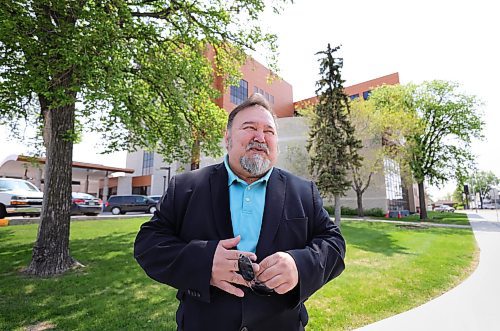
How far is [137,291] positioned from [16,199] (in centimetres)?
1145

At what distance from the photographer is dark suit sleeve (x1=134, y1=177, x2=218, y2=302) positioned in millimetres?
1350

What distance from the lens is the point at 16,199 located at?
12.6 meters

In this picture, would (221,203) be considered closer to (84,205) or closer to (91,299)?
(91,299)

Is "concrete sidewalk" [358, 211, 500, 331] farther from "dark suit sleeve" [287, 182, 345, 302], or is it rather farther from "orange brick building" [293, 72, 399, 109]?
"orange brick building" [293, 72, 399, 109]

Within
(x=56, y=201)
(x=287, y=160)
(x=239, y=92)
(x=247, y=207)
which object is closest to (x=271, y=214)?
(x=247, y=207)

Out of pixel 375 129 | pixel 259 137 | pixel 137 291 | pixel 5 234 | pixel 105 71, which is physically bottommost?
pixel 137 291

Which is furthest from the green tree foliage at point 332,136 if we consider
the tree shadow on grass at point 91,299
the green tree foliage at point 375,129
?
the tree shadow on grass at point 91,299

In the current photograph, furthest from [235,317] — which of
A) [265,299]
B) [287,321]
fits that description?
[287,321]

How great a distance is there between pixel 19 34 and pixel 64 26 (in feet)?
2.59

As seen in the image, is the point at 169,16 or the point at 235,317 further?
the point at 169,16

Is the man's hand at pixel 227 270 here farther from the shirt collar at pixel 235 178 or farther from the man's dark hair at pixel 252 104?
the man's dark hair at pixel 252 104

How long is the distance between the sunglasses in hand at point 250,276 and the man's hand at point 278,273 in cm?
2

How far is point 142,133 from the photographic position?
822cm

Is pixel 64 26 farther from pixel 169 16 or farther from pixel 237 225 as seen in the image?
pixel 237 225
